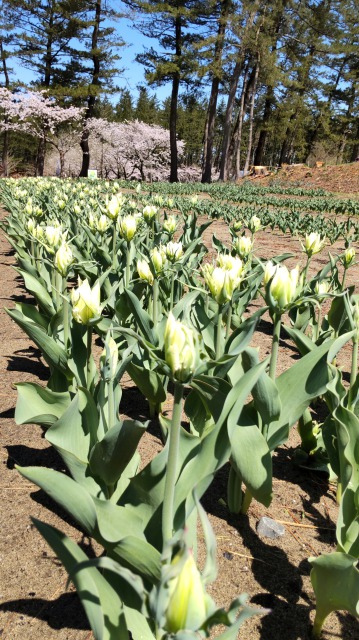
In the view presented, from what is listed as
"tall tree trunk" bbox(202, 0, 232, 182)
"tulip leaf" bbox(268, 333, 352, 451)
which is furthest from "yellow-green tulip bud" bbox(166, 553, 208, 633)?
"tall tree trunk" bbox(202, 0, 232, 182)

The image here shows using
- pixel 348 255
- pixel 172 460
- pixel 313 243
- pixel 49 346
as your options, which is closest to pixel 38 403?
pixel 49 346

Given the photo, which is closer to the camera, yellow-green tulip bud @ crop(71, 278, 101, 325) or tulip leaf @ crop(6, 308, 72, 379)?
yellow-green tulip bud @ crop(71, 278, 101, 325)

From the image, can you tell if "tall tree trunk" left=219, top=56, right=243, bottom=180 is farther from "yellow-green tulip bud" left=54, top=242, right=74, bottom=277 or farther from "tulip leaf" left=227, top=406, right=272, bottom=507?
"tulip leaf" left=227, top=406, right=272, bottom=507

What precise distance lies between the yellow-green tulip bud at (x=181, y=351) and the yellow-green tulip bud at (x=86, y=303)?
23.7 inches

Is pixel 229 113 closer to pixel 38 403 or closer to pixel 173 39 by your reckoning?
pixel 173 39

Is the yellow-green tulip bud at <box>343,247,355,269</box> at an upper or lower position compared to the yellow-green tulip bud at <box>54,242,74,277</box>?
upper

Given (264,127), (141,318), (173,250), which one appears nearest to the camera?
(141,318)

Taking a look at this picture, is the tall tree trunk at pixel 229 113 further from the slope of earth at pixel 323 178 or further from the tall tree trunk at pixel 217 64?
the slope of earth at pixel 323 178

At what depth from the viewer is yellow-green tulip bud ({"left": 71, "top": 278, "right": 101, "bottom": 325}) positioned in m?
1.51

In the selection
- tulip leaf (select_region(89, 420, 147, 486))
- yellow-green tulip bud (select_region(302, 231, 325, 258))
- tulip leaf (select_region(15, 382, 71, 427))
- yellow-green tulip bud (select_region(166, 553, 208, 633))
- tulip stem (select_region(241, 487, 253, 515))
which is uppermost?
yellow-green tulip bud (select_region(302, 231, 325, 258))

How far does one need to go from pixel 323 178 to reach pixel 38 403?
22158 millimetres

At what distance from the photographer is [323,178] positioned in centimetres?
2189

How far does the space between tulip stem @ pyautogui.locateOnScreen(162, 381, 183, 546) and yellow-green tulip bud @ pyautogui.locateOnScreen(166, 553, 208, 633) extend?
1.07 ft

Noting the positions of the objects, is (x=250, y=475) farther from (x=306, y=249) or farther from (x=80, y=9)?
(x=80, y=9)
